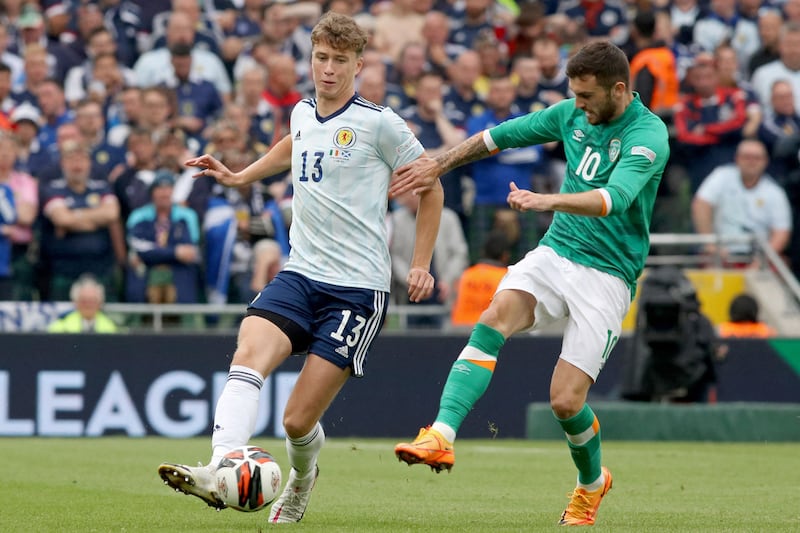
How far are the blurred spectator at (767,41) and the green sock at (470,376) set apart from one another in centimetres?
1228

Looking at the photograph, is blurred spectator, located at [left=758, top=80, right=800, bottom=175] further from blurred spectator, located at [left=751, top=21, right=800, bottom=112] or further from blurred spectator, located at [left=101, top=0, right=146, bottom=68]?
Answer: blurred spectator, located at [left=101, top=0, right=146, bottom=68]

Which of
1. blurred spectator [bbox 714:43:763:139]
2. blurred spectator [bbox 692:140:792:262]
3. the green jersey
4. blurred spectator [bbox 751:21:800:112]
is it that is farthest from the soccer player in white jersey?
blurred spectator [bbox 751:21:800:112]

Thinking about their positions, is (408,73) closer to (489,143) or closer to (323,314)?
(489,143)

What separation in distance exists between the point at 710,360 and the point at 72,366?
6578 mm

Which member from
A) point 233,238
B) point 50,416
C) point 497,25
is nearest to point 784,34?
point 497,25

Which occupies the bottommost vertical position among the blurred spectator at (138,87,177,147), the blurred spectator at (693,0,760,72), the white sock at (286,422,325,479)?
the white sock at (286,422,325,479)

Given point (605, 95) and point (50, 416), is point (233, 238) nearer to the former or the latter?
point (50, 416)

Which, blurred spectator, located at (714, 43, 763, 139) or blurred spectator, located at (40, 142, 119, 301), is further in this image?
blurred spectator, located at (714, 43, 763, 139)

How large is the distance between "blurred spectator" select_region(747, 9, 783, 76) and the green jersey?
1158 cm

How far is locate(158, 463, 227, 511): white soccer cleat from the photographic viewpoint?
6.42m

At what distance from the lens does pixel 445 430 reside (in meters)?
7.18

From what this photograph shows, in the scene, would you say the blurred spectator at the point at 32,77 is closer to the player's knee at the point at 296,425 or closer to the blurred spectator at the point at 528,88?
→ the blurred spectator at the point at 528,88

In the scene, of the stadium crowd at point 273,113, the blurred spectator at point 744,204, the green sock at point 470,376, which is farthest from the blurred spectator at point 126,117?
the green sock at point 470,376

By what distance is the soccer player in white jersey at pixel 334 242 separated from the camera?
7.54 m
